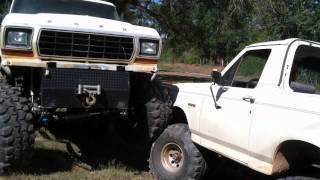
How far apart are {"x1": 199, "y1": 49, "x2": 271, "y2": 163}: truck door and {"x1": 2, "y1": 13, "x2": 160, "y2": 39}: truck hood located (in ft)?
4.54

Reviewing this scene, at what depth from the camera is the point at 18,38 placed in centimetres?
669

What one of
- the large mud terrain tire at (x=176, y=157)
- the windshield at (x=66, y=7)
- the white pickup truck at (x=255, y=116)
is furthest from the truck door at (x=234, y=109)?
the windshield at (x=66, y=7)

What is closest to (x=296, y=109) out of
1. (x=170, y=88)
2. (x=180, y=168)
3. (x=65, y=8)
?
(x=180, y=168)

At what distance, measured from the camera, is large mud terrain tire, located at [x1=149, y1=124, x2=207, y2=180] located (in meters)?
6.64

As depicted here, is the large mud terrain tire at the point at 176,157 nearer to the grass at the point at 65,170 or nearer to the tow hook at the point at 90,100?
the grass at the point at 65,170

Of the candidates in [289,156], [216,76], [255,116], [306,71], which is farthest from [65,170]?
[306,71]

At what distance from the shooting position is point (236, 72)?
261 inches

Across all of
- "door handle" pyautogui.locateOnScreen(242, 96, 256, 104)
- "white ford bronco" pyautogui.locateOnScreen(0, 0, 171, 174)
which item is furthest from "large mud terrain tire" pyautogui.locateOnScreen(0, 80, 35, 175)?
"door handle" pyautogui.locateOnScreen(242, 96, 256, 104)

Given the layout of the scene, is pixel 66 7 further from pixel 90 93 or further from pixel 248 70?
pixel 248 70

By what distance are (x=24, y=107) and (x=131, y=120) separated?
1815 millimetres

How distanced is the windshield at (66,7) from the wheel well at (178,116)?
7.42 feet

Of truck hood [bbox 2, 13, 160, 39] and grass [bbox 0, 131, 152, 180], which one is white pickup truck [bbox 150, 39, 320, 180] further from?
truck hood [bbox 2, 13, 160, 39]

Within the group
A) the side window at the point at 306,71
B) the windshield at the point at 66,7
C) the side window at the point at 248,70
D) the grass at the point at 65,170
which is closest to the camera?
the side window at the point at 306,71

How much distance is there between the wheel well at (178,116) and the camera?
748 cm
